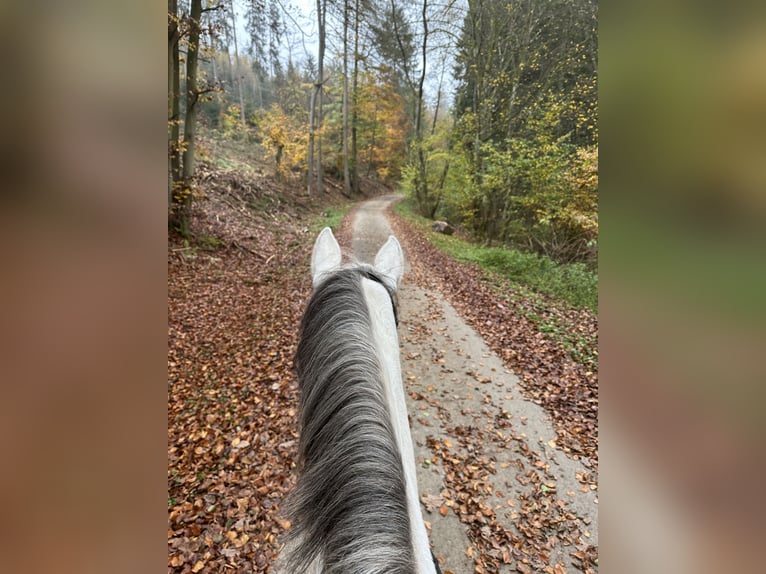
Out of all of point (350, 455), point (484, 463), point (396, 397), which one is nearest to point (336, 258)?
point (396, 397)

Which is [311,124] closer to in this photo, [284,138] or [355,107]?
[284,138]

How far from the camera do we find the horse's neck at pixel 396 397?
3.82 ft

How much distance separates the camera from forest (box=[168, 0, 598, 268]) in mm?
8172

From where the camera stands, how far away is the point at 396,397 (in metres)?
1.67

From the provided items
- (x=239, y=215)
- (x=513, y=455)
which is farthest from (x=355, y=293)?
(x=239, y=215)

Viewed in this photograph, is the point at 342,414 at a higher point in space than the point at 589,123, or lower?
lower
